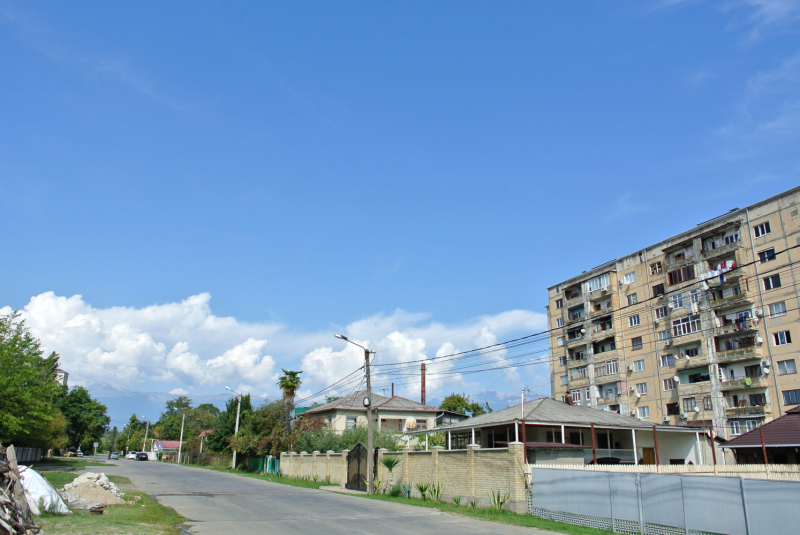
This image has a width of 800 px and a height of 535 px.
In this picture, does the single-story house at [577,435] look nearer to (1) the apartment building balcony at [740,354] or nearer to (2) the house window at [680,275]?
(1) the apartment building balcony at [740,354]

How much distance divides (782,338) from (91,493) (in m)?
48.7

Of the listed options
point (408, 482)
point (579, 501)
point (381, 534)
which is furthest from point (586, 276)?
point (381, 534)

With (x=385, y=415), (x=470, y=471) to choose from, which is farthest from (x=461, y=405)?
(x=470, y=471)

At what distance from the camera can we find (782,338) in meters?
44.2

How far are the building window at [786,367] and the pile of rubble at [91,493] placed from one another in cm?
4712

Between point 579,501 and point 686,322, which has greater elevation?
point 686,322

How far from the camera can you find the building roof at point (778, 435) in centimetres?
2800

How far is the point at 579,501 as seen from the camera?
56.7 ft

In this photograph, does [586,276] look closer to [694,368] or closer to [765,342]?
[694,368]

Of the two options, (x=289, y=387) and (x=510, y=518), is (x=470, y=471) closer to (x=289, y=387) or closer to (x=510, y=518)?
(x=510, y=518)

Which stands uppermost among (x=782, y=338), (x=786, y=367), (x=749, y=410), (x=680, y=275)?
(x=680, y=275)

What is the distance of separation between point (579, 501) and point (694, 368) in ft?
130

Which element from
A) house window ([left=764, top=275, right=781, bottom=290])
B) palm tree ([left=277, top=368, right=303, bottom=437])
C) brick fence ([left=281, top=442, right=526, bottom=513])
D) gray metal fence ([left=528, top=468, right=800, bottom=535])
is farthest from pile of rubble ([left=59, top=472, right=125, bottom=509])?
house window ([left=764, top=275, right=781, bottom=290])

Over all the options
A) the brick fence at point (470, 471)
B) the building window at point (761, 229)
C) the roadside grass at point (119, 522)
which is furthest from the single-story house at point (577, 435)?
the building window at point (761, 229)
